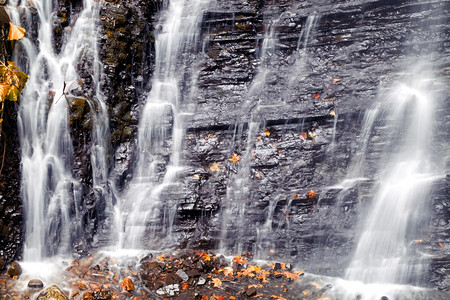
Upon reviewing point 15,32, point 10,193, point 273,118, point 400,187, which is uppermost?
point 15,32

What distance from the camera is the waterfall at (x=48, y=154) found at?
262 inches

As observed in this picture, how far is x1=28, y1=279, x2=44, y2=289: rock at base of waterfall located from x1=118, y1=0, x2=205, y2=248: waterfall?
160cm

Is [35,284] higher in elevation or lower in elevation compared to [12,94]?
lower

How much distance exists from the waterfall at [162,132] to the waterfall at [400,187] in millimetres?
3933

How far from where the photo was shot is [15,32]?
6.58 m

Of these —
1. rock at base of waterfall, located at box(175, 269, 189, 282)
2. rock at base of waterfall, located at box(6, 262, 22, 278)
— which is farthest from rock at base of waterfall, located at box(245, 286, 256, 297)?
rock at base of waterfall, located at box(6, 262, 22, 278)

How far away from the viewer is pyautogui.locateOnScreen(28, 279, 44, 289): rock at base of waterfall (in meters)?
5.73

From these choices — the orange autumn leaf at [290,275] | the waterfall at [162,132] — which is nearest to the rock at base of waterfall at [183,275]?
the waterfall at [162,132]

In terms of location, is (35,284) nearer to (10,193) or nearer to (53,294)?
(53,294)

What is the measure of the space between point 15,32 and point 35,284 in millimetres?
4511

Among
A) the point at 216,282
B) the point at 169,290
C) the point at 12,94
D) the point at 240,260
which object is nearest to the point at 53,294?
the point at 169,290

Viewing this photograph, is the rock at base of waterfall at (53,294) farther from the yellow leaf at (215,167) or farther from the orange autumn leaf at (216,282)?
the yellow leaf at (215,167)

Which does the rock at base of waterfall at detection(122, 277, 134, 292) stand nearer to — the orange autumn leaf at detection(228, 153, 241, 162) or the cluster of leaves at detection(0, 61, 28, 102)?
the orange autumn leaf at detection(228, 153, 241, 162)

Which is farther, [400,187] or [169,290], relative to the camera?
[400,187]
